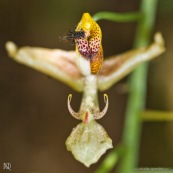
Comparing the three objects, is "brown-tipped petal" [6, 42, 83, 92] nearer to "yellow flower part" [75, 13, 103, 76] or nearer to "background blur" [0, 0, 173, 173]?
"yellow flower part" [75, 13, 103, 76]

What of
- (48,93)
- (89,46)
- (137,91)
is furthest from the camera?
(48,93)

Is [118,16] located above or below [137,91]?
above

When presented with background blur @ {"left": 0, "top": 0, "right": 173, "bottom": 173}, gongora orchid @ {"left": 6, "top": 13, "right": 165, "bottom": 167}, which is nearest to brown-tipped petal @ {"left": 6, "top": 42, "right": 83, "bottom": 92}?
gongora orchid @ {"left": 6, "top": 13, "right": 165, "bottom": 167}

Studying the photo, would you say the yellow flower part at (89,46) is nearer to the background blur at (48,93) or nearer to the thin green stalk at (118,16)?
the thin green stalk at (118,16)

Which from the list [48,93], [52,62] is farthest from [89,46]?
[48,93]

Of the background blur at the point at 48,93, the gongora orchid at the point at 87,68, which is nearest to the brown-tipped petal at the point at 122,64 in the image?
the gongora orchid at the point at 87,68

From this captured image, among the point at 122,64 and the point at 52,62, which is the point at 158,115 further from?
the point at 52,62
